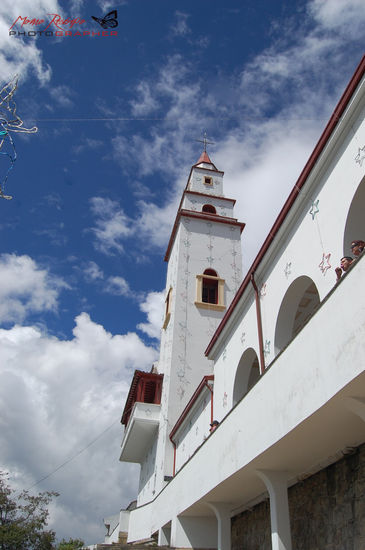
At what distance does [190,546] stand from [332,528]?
6524mm

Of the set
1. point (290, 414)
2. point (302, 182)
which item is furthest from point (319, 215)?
point (290, 414)

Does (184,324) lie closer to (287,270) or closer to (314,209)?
(287,270)

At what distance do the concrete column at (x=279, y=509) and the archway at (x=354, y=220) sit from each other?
348cm

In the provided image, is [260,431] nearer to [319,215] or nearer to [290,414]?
[290,414]

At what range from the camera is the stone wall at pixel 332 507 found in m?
5.78

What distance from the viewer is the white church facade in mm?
5102

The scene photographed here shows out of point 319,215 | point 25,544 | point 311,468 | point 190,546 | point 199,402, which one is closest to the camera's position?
point 311,468

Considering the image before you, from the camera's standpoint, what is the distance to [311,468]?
6730 millimetres

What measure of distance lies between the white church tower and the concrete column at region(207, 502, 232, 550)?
23.5 feet

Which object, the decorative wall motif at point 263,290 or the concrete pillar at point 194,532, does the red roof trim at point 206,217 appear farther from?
the concrete pillar at point 194,532

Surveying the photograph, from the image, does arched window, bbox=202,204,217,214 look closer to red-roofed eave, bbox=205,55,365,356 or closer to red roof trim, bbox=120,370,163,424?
red roof trim, bbox=120,370,163,424

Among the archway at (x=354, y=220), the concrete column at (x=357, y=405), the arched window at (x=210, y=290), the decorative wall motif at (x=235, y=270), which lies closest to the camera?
the concrete column at (x=357, y=405)

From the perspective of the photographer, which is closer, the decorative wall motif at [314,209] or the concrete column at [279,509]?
the concrete column at [279,509]

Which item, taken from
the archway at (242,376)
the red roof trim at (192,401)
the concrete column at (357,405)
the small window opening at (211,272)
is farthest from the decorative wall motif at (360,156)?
the small window opening at (211,272)
